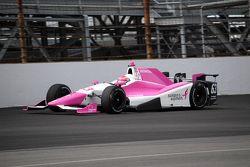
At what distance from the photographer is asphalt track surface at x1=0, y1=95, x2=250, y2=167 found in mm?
6070

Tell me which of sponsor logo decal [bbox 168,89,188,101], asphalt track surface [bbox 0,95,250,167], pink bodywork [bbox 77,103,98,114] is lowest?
asphalt track surface [bbox 0,95,250,167]

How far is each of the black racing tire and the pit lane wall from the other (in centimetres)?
344

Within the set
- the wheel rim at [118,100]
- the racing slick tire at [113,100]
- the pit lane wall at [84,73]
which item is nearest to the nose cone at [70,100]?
the racing slick tire at [113,100]

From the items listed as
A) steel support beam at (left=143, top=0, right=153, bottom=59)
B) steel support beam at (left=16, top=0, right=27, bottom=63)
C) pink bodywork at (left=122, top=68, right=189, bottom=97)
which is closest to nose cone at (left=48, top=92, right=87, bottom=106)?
pink bodywork at (left=122, top=68, right=189, bottom=97)

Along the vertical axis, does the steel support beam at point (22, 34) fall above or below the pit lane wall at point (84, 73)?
above

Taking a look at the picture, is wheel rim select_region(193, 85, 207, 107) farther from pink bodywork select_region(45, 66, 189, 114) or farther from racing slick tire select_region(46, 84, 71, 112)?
racing slick tire select_region(46, 84, 71, 112)

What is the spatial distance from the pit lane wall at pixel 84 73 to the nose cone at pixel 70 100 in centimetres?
248

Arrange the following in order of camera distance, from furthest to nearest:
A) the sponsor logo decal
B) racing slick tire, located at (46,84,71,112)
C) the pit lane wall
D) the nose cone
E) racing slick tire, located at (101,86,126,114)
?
the pit lane wall → racing slick tire, located at (46,84,71,112) → the sponsor logo decal → the nose cone → racing slick tire, located at (101,86,126,114)

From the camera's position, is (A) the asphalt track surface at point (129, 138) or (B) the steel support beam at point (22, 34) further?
(B) the steel support beam at point (22, 34)

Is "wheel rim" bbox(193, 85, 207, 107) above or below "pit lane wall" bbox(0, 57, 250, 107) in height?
below

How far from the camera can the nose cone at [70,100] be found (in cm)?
1214

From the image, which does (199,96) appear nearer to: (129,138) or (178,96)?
(178,96)

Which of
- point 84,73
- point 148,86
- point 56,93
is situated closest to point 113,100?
point 148,86

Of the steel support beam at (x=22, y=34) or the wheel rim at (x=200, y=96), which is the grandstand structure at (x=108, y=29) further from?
the wheel rim at (x=200, y=96)
